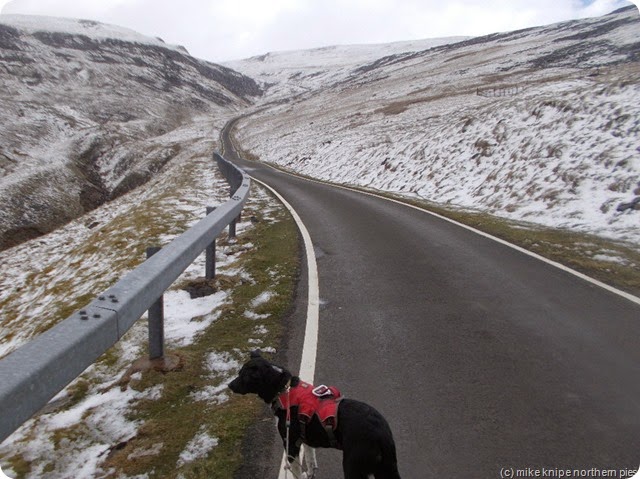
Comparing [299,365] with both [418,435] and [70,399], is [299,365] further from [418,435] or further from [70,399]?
[70,399]

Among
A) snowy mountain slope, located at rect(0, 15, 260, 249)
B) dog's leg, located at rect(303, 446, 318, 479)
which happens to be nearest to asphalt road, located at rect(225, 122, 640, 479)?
dog's leg, located at rect(303, 446, 318, 479)

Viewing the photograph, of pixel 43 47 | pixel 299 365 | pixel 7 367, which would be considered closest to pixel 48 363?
pixel 7 367

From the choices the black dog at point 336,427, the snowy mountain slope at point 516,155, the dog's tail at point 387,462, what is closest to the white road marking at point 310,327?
the black dog at point 336,427

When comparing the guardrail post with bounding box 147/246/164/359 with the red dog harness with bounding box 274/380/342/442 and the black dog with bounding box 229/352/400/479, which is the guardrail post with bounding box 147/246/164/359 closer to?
the black dog with bounding box 229/352/400/479

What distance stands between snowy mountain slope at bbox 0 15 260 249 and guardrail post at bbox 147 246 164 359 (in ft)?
60.5

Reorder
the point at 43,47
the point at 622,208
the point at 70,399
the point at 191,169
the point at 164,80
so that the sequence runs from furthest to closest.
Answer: the point at 164,80 → the point at 43,47 → the point at 191,169 → the point at 622,208 → the point at 70,399

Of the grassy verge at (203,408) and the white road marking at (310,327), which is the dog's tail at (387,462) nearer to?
the white road marking at (310,327)

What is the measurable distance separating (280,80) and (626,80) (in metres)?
144

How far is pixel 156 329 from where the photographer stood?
4.68 meters

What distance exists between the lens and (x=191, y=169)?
82.3 ft

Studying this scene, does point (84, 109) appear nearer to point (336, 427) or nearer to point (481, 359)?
point (481, 359)

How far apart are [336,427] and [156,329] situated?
2516 millimetres

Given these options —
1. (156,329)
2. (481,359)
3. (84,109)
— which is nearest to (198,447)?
(156,329)

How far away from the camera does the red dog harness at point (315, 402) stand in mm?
2984
